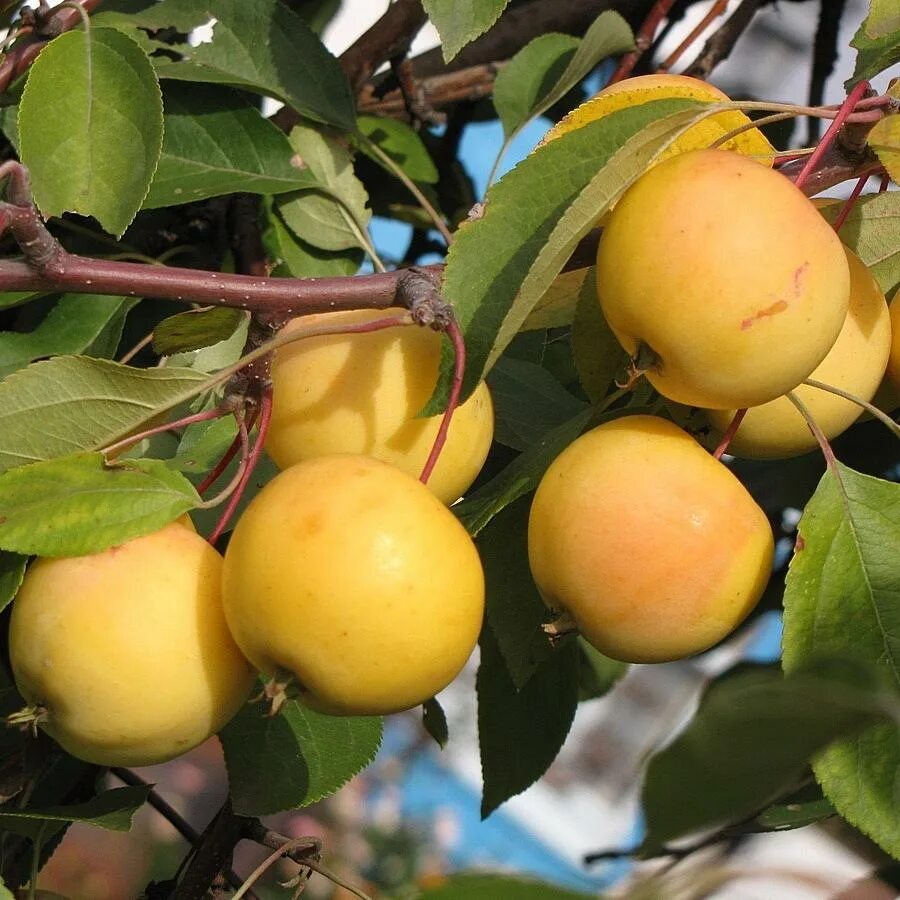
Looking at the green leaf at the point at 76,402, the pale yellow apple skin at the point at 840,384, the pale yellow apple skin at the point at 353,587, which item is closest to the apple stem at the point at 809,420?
the pale yellow apple skin at the point at 840,384

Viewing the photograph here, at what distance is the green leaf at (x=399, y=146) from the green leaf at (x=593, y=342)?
1.71 feet

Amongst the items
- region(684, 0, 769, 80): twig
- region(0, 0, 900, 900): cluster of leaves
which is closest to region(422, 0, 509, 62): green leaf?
region(0, 0, 900, 900): cluster of leaves

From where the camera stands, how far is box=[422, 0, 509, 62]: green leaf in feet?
2.29

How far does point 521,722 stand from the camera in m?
0.91

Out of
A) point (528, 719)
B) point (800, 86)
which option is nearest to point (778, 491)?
point (528, 719)

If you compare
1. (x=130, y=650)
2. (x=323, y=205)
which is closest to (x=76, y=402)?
(x=130, y=650)

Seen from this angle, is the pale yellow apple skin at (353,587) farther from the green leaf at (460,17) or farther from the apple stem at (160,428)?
the green leaf at (460,17)

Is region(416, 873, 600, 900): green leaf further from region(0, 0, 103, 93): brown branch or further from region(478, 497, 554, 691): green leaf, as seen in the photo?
region(0, 0, 103, 93): brown branch

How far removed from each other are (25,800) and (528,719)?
0.38 meters

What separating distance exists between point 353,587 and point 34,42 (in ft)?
2.03

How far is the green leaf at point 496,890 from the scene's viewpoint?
13.2 inches

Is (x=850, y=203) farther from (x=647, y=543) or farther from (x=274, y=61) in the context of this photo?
(x=274, y=61)

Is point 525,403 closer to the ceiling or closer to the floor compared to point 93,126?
closer to the floor

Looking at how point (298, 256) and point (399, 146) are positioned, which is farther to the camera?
point (399, 146)
